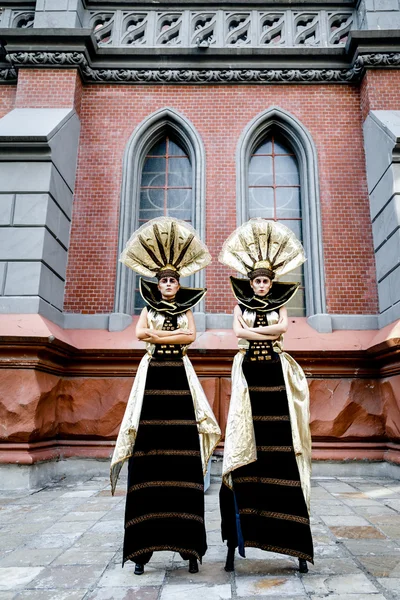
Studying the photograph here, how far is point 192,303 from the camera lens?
3650 mm

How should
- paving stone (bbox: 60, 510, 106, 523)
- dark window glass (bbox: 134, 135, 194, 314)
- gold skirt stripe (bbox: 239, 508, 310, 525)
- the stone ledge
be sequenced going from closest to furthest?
1. gold skirt stripe (bbox: 239, 508, 310, 525)
2. paving stone (bbox: 60, 510, 106, 523)
3. the stone ledge
4. dark window glass (bbox: 134, 135, 194, 314)

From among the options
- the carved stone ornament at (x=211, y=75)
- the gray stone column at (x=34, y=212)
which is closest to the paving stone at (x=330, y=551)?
the gray stone column at (x=34, y=212)

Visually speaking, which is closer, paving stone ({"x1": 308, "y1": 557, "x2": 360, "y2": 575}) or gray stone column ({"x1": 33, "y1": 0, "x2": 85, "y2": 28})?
paving stone ({"x1": 308, "y1": 557, "x2": 360, "y2": 575})

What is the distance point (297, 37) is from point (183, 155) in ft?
10.4

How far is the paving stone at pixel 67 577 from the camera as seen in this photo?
2809mm

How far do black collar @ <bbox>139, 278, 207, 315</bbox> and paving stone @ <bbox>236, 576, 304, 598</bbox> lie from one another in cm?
184

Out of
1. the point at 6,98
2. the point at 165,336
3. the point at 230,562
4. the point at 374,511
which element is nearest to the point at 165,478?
the point at 230,562

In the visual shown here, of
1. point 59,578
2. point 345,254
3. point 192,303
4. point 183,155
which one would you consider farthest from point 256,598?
point 183,155

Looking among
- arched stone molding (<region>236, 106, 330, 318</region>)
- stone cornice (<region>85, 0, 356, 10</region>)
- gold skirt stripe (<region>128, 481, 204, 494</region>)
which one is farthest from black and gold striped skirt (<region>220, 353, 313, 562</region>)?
stone cornice (<region>85, 0, 356, 10</region>)

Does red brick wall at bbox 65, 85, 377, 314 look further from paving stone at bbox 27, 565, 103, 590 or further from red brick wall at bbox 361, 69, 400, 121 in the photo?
paving stone at bbox 27, 565, 103, 590

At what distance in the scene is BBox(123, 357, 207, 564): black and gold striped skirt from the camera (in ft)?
Result: 9.93

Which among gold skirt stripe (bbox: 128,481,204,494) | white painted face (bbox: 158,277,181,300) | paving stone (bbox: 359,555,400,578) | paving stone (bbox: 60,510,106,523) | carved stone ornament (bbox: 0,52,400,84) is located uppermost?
carved stone ornament (bbox: 0,52,400,84)

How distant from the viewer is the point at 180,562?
3240 millimetres

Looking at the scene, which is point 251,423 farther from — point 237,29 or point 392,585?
point 237,29
